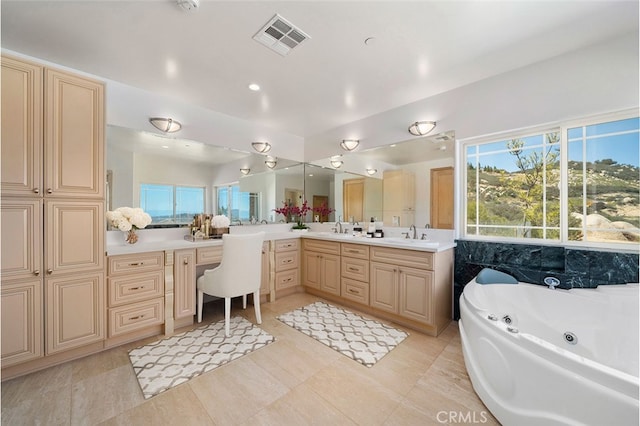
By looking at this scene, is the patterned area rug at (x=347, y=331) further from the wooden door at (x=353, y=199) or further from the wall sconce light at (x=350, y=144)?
the wall sconce light at (x=350, y=144)

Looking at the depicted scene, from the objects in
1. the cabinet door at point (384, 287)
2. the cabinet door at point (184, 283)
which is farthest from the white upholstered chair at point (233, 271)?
the cabinet door at point (384, 287)

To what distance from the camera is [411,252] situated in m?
2.57

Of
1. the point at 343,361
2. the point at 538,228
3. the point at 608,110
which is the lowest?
the point at 343,361

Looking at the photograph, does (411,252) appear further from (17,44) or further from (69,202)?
(17,44)

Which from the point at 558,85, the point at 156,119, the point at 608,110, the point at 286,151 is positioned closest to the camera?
the point at 608,110

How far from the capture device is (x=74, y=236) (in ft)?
6.64

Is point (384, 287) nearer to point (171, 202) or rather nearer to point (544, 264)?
point (544, 264)

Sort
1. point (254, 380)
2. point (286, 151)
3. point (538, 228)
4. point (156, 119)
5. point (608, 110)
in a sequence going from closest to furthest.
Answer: point (254, 380) → point (608, 110) → point (538, 228) → point (156, 119) → point (286, 151)

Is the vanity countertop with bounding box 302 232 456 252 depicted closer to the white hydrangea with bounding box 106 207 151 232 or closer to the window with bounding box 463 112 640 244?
the window with bounding box 463 112 640 244

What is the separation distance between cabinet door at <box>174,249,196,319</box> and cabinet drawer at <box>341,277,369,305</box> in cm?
175

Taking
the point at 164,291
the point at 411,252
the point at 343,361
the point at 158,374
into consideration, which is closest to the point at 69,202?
the point at 164,291

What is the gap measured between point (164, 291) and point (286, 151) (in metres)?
2.68

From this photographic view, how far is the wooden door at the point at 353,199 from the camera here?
12.3ft

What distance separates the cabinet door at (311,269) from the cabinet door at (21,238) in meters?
2.67
